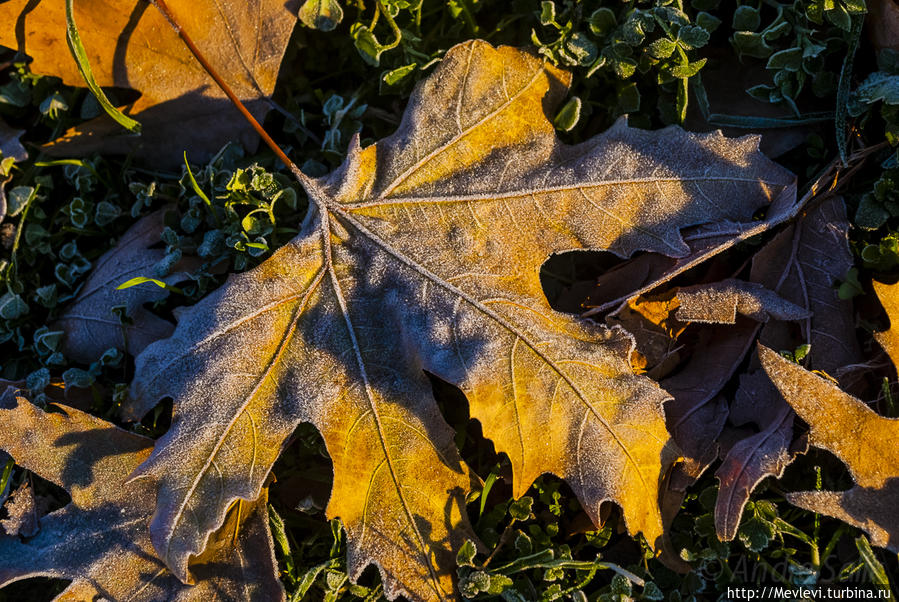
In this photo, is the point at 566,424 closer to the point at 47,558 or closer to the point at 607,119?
the point at 607,119

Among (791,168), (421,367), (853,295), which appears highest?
(421,367)

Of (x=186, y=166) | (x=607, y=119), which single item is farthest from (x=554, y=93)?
(x=186, y=166)

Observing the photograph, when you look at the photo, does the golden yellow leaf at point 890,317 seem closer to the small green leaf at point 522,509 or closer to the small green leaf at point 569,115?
the small green leaf at point 569,115

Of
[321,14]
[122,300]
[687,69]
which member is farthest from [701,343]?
[122,300]

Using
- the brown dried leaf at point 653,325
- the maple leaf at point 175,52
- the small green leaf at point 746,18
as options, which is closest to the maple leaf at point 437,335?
the brown dried leaf at point 653,325

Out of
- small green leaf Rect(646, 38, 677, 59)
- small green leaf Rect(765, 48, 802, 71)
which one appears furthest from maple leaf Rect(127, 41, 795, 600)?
small green leaf Rect(765, 48, 802, 71)
